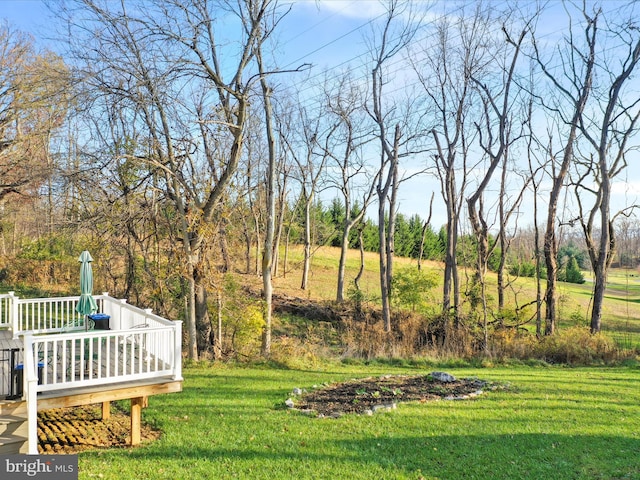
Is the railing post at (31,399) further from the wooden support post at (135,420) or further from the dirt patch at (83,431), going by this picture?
the wooden support post at (135,420)

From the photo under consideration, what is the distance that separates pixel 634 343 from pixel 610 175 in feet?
20.6

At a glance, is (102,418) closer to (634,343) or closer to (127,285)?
(127,285)

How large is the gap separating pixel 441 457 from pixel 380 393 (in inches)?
119

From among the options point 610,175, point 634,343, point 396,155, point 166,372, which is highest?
point 396,155

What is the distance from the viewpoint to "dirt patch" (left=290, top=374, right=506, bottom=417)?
8266 mm

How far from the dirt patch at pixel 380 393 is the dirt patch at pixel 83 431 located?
109 inches

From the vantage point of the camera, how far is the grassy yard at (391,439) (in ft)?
18.8

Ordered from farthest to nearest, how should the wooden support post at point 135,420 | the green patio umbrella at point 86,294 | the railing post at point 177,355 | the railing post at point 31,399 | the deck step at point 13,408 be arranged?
the green patio umbrella at point 86,294, the railing post at point 177,355, the wooden support post at point 135,420, the deck step at point 13,408, the railing post at point 31,399

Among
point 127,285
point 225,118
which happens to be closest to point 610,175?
point 225,118

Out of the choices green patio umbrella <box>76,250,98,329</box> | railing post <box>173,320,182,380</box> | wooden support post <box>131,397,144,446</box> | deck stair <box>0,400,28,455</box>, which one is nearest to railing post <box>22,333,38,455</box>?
deck stair <box>0,400,28,455</box>

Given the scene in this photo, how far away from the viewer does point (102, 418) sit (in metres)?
7.95

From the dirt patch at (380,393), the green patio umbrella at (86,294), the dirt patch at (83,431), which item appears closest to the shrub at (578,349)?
the dirt patch at (380,393)

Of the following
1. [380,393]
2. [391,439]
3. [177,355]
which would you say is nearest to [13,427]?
[177,355]

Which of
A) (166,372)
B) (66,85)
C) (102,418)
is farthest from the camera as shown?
(66,85)
